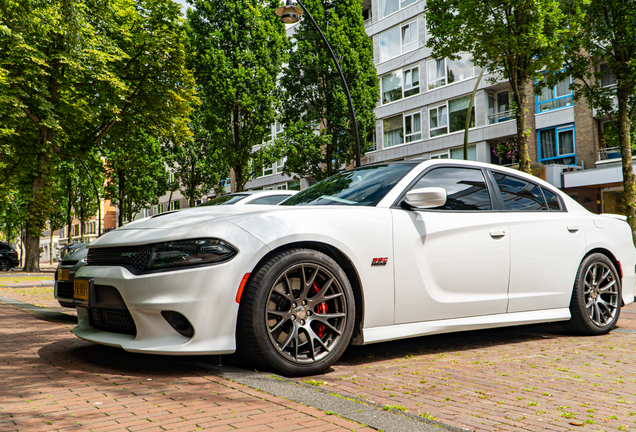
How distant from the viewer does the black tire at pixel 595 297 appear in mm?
5531

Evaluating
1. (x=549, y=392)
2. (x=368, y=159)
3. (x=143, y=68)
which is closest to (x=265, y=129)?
(x=143, y=68)

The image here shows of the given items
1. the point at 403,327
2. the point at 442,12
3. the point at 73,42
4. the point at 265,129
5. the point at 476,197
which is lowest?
the point at 403,327

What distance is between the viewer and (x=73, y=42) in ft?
29.5

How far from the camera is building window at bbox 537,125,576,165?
28500mm

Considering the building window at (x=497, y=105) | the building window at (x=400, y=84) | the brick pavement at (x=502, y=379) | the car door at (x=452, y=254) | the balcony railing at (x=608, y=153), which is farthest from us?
the building window at (x=400, y=84)

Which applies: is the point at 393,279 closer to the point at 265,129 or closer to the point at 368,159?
the point at 265,129

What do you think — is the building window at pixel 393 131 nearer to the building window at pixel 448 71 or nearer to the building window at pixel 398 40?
the building window at pixel 448 71

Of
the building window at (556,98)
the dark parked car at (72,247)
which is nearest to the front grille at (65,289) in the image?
the dark parked car at (72,247)

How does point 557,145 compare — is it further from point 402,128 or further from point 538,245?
point 538,245

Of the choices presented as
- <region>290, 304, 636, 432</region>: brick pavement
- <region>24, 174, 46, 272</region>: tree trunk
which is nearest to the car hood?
<region>290, 304, 636, 432</region>: brick pavement

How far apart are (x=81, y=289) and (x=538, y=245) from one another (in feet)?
12.7

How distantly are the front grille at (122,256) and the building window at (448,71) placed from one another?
3005 centimetres

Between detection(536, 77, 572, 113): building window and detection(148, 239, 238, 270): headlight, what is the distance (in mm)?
27988

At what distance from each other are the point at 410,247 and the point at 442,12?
12869mm
